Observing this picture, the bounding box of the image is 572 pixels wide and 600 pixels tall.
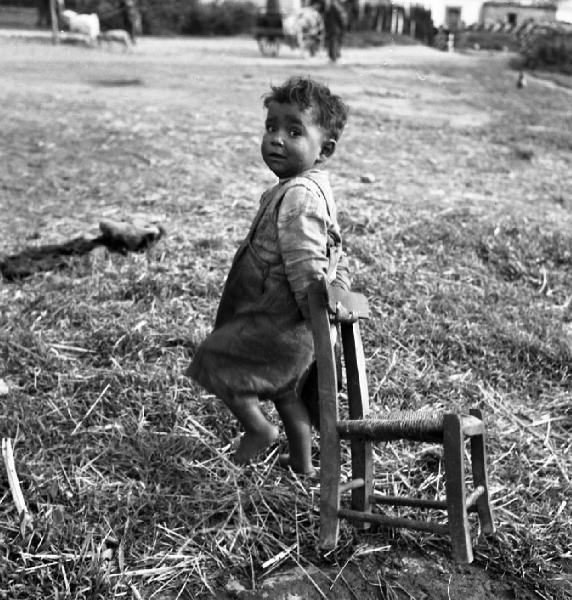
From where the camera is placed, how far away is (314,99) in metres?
2.83

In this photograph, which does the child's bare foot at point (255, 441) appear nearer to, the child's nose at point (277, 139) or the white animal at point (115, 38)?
the child's nose at point (277, 139)

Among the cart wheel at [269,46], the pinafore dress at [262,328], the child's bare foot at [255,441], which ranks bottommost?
the cart wheel at [269,46]

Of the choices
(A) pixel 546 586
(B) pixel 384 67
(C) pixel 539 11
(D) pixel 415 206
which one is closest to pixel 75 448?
(A) pixel 546 586

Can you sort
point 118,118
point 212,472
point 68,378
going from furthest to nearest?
point 118,118 → point 68,378 → point 212,472

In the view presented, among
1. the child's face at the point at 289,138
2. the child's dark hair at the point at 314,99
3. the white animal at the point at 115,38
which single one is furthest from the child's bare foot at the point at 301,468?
the white animal at the point at 115,38

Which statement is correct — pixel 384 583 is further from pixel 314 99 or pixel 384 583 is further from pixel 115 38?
pixel 115 38

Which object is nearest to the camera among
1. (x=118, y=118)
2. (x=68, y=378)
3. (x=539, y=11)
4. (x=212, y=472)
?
(x=212, y=472)

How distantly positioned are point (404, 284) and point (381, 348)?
29.5 inches

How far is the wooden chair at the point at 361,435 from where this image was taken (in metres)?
2.67

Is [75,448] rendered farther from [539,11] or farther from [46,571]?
[539,11]

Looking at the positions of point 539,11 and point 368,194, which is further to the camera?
point 539,11

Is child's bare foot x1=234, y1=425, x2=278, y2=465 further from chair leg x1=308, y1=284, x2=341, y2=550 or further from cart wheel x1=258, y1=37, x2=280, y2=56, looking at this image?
cart wheel x1=258, y1=37, x2=280, y2=56

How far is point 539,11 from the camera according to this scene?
78.3 feet

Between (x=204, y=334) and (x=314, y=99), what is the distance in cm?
179
